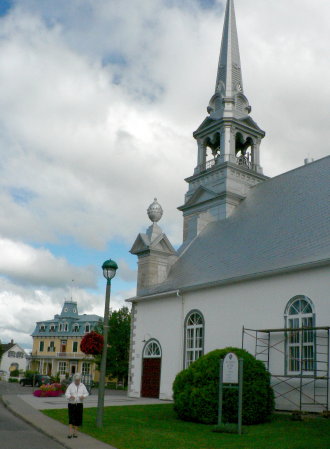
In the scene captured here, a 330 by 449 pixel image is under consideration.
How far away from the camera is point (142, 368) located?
2641 centimetres

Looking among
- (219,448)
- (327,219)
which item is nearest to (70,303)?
(327,219)

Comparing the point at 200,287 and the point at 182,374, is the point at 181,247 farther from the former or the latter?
the point at 182,374

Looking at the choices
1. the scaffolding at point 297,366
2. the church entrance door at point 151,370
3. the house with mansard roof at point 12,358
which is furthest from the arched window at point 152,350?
the house with mansard roof at point 12,358

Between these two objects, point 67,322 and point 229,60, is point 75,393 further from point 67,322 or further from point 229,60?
point 67,322

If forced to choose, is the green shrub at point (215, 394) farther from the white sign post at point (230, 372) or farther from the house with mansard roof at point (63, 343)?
the house with mansard roof at point (63, 343)

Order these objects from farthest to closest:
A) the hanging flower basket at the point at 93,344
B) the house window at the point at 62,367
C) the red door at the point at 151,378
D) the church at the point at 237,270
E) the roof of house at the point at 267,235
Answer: the house window at the point at 62,367 < the red door at the point at 151,378 < the roof of house at the point at 267,235 < the church at the point at 237,270 < the hanging flower basket at the point at 93,344

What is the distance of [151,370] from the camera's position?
84.3ft

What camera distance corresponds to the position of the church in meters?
17.9

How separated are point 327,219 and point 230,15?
23230 mm

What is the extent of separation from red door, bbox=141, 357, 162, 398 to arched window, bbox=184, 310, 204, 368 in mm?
2378

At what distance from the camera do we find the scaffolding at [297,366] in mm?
16734

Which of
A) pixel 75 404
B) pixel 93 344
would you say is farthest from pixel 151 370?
pixel 75 404

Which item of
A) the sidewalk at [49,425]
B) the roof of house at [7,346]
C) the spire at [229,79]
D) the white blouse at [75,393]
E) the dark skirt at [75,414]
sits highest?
the spire at [229,79]

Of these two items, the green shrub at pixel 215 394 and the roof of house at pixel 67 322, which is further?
the roof of house at pixel 67 322
